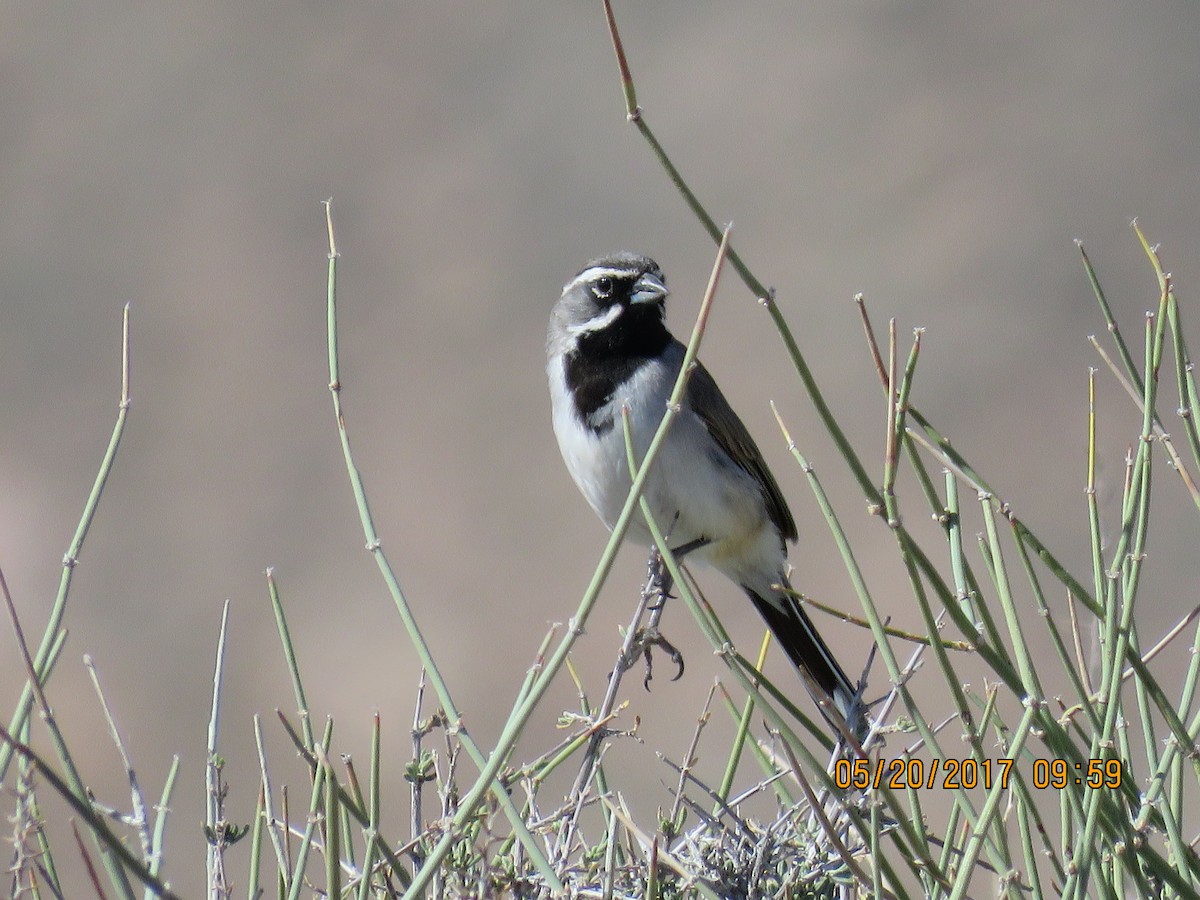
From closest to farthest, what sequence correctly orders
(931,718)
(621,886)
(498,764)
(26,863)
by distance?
(498,764), (26,863), (621,886), (931,718)

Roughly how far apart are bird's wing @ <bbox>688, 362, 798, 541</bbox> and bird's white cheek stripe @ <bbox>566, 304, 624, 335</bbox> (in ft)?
1.45

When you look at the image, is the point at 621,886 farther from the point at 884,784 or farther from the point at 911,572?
the point at 911,572

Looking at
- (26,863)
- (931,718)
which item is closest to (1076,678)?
(26,863)

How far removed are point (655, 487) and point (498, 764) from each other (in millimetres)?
2742

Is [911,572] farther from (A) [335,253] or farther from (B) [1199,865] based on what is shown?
(A) [335,253]

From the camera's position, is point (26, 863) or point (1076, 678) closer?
point (26, 863)

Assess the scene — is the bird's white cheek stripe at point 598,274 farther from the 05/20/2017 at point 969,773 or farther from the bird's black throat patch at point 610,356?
the 05/20/2017 at point 969,773

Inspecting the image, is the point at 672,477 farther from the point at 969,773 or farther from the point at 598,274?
the point at 969,773

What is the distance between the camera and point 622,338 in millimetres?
4445

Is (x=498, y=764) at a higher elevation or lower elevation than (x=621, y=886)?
higher

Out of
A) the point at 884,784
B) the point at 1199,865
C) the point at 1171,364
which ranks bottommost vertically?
the point at 1171,364

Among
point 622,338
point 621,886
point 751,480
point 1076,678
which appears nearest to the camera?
point 1076,678

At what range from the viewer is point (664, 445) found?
4.41 metres

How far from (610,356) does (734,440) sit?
654 mm
